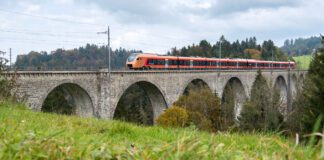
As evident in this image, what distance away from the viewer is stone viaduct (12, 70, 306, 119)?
27219 millimetres

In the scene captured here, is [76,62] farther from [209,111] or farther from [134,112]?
[209,111]

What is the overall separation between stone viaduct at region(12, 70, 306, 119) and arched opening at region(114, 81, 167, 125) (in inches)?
4.6

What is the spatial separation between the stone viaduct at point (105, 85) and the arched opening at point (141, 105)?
4.6 inches

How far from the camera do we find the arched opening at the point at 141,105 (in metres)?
42.0

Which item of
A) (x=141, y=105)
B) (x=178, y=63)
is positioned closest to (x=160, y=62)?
(x=178, y=63)

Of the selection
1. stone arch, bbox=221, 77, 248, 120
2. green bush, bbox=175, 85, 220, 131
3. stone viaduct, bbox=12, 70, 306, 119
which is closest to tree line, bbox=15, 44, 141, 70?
stone arch, bbox=221, 77, 248, 120

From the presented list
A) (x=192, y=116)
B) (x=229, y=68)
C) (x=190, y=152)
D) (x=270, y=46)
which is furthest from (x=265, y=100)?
(x=270, y=46)

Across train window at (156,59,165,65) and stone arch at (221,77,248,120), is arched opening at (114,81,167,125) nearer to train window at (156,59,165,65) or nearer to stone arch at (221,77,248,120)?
train window at (156,59,165,65)

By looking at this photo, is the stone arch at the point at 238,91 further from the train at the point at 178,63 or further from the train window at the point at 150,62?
the train window at the point at 150,62

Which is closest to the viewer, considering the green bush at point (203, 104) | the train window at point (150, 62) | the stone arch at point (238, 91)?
the green bush at point (203, 104)

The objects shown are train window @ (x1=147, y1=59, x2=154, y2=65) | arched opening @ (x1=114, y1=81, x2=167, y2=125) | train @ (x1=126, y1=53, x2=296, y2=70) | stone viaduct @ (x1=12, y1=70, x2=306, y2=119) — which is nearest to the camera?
stone viaduct @ (x1=12, y1=70, x2=306, y2=119)

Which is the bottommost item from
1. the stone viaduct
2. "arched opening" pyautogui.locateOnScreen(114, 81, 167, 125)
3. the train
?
"arched opening" pyautogui.locateOnScreen(114, 81, 167, 125)

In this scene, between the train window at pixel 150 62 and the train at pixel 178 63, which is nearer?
the train at pixel 178 63

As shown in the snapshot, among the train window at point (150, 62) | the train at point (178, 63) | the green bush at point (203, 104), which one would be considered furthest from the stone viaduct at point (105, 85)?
the green bush at point (203, 104)
